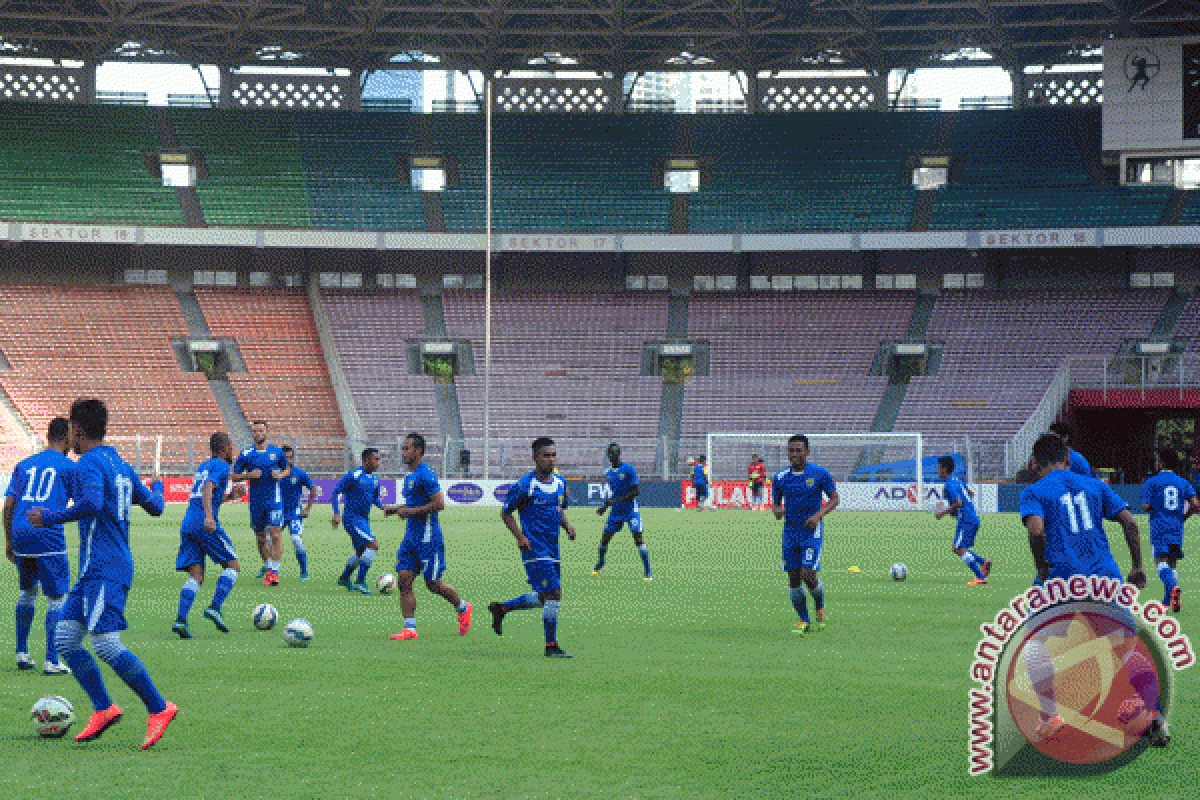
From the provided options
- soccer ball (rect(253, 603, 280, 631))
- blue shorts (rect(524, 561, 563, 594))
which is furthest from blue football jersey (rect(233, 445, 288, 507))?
blue shorts (rect(524, 561, 563, 594))

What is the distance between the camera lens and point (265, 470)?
19312mm

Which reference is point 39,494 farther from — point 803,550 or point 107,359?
point 107,359

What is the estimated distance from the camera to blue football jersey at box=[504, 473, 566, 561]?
12.2 m

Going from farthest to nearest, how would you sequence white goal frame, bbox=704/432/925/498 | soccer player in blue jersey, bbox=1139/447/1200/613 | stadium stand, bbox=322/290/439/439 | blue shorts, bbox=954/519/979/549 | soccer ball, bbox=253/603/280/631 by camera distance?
stadium stand, bbox=322/290/439/439, white goal frame, bbox=704/432/925/498, blue shorts, bbox=954/519/979/549, soccer player in blue jersey, bbox=1139/447/1200/613, soccer ball, bbox=253/603/280/631

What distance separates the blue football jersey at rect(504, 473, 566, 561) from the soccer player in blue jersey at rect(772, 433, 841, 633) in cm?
281

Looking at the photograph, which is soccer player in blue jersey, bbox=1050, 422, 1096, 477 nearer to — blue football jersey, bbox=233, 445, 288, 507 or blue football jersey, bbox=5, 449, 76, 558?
blue football jersey, bbox=5, 449, 76, 558

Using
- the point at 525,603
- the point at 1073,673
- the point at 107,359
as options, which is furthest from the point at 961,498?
the point at 107,359

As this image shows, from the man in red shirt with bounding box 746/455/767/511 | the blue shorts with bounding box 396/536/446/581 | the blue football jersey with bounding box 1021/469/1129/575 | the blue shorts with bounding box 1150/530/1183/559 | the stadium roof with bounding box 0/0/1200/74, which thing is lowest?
the man in red shirt with bounding box 746/455/767/511

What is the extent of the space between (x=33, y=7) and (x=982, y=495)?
3969cm

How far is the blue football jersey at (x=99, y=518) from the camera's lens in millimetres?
7879

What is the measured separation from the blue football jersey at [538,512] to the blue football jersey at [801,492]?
2.96 m

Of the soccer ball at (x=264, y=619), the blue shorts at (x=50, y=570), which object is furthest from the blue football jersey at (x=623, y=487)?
the blue shorts at (x=50, y=570)

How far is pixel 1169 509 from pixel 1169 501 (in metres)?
0.10

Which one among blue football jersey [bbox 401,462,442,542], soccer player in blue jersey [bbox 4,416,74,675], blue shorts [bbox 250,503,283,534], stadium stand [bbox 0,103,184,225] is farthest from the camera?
stadium stand [bbox 0,103,184,225]
